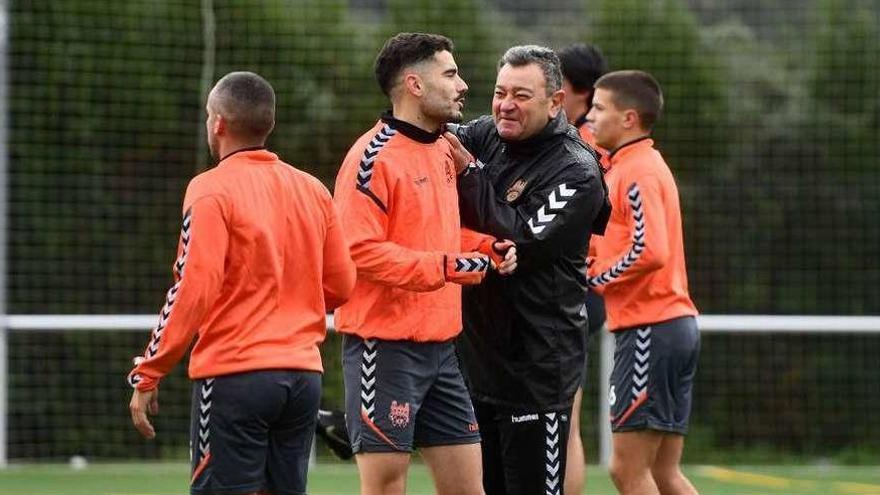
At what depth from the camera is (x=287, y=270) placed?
4812mm

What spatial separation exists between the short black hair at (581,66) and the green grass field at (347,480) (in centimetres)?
262

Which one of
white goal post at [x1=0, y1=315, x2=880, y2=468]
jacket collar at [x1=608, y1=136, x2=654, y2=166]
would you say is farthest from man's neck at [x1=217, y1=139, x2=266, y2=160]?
white goal post at [x1=0, y1=315, x2=880, y2=468]

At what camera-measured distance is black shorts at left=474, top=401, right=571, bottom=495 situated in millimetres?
5418

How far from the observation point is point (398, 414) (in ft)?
17.0

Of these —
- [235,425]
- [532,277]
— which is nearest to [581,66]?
[532,277]

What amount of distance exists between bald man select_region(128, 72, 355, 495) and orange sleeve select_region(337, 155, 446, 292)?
17 centimetres

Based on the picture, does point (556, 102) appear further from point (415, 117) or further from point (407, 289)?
point (407, 289)

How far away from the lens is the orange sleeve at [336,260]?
4930 millimetres

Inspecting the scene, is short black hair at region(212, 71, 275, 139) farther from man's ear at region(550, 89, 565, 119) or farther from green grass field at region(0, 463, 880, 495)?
green grass field at region(0, 463, 880, 495)

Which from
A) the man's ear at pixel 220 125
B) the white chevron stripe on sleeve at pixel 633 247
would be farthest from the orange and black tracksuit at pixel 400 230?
the white chevron stripe on sleeve at pixel 633 247

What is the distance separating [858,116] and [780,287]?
121 cm

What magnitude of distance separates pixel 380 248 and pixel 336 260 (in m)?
0.19

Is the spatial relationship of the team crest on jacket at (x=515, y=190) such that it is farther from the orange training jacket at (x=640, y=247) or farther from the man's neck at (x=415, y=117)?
the orange training jacket at (x=640, y=247)

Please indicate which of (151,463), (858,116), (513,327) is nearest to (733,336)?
(858,116)
